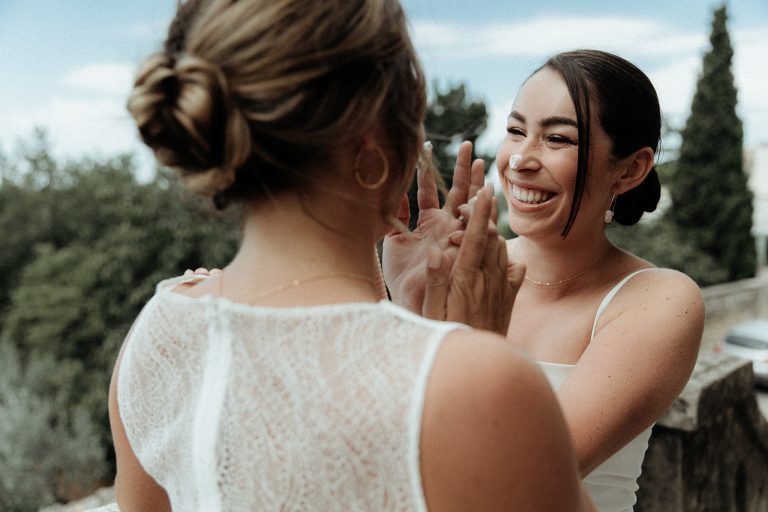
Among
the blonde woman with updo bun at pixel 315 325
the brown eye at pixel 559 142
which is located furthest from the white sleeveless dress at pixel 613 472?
the blonde woman with updo bun at pixel 315 325

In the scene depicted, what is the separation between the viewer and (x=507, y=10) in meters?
19.7

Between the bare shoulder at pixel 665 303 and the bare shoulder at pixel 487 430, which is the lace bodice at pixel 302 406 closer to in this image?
the bare shoulder at pixel 487 430

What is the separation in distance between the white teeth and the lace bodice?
44.9 inches

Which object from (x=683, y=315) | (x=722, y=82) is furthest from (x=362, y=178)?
(x=722, y=82)

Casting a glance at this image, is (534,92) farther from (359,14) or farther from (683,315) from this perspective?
(359,14)

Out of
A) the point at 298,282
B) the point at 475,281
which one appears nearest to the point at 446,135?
the point at 475,281

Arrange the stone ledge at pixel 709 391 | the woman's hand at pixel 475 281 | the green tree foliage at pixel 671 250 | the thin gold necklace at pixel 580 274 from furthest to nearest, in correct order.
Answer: the green tree foliage at pixel 671 250, the stone ledge at pixel 709 391, the thin gold necklace at pixel 580 274, the woman's hand at pixel 475 281

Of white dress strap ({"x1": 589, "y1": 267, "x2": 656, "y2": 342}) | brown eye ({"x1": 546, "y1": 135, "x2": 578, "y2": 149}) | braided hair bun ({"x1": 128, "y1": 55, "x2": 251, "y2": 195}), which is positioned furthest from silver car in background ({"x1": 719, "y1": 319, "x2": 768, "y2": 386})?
braided hair bun ({"x1": 128, "y1": 55, "x2": 251, "y2": 195})

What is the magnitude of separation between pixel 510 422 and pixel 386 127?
39 centimetres

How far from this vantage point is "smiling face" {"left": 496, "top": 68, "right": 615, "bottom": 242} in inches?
70.9

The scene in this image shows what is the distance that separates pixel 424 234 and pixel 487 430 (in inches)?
28.5

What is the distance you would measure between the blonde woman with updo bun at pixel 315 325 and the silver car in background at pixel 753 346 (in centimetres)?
1171

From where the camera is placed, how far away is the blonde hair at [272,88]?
0.79 m

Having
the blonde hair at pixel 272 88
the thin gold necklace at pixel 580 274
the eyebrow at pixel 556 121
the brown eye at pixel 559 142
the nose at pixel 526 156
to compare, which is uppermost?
the blonde hair at pixel 272 88
